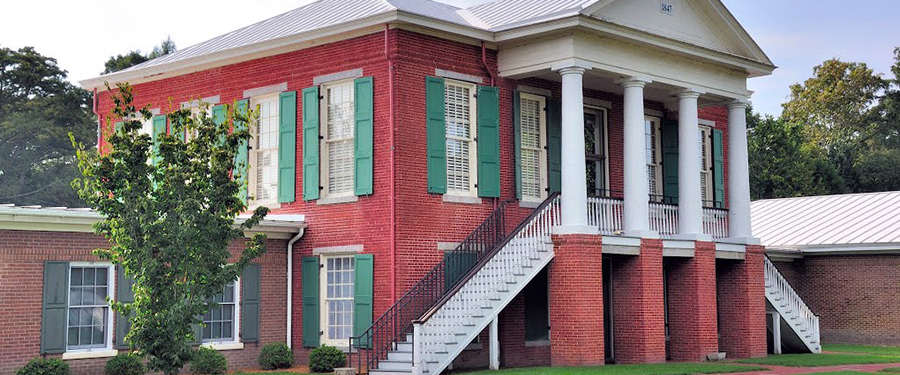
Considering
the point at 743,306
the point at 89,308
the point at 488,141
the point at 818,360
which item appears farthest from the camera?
the point at 743,306

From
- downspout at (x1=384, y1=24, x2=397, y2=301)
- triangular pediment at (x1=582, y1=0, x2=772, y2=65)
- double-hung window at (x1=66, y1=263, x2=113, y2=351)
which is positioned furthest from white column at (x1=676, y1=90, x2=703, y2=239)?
double-hung window at (x1=66, y1=263, x2=113, y2=351)

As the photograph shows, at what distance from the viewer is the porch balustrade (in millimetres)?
25750

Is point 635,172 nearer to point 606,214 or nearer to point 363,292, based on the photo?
→ point 606,214

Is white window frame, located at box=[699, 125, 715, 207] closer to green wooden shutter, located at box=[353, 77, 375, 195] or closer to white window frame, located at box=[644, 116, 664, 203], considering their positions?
white window frame, located at box=[644, 116, 664, 203]

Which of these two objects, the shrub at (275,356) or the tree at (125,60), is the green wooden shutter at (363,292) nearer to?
the shrub at (275,356)

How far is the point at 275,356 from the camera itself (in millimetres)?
24281

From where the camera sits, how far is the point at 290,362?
2458cm

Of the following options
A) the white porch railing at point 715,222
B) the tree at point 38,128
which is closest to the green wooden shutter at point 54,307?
the white porch railing at point 715,222

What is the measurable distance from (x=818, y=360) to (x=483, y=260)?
910 centimetres

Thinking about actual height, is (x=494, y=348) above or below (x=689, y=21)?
below

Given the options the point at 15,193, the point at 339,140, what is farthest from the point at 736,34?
the point at 15,193

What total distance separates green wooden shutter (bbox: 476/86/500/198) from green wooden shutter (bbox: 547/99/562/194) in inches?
67.8

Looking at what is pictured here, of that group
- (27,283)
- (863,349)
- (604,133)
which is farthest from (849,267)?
(27,283)

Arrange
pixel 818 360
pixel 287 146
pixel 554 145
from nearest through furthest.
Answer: pixel 287 146
pixel 554 145
pixel 818 360
